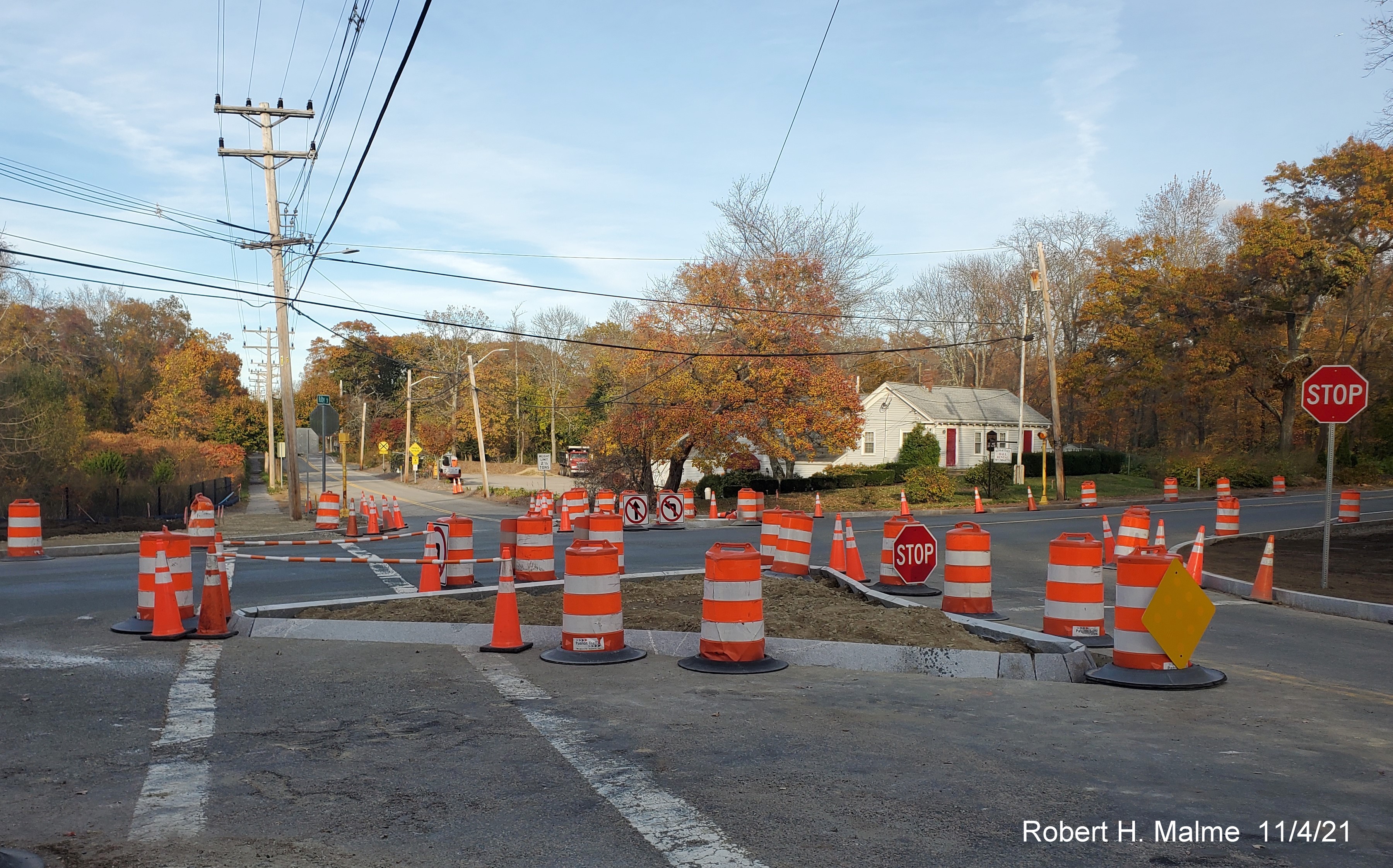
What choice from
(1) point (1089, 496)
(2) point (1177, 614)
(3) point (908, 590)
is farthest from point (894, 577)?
(1) point (1089, 496)

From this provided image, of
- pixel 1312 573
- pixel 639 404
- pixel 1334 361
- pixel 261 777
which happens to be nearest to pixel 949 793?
pixel 261 777

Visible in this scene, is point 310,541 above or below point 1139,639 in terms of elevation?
below

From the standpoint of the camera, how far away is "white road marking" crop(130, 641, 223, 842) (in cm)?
470

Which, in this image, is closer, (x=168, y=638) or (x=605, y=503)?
(x=168, y=638)

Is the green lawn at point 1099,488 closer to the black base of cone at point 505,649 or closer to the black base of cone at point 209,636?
→ the black base of cone at point 505,649

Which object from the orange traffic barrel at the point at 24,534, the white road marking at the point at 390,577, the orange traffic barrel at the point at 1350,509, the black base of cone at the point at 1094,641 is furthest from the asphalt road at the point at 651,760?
the orange traffic barrel at the point at 1350,509

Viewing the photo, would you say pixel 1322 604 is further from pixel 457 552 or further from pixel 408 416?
pixel 408 416

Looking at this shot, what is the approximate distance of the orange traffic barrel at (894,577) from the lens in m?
13.4

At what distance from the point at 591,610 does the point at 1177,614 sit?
4536 mm

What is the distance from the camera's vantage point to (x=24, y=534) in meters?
18.4

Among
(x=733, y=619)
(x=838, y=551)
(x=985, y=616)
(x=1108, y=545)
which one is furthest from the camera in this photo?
(x=1108, y=545)

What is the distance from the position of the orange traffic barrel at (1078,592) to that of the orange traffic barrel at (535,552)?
608 cm

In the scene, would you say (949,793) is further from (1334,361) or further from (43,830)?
(1334,361)

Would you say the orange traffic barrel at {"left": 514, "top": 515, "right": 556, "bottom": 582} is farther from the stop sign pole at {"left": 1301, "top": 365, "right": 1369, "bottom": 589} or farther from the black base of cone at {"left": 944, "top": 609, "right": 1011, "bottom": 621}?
the stop sign pole at {"left": 1301, "top": 365, "right": 1369, "bottom": 589}
